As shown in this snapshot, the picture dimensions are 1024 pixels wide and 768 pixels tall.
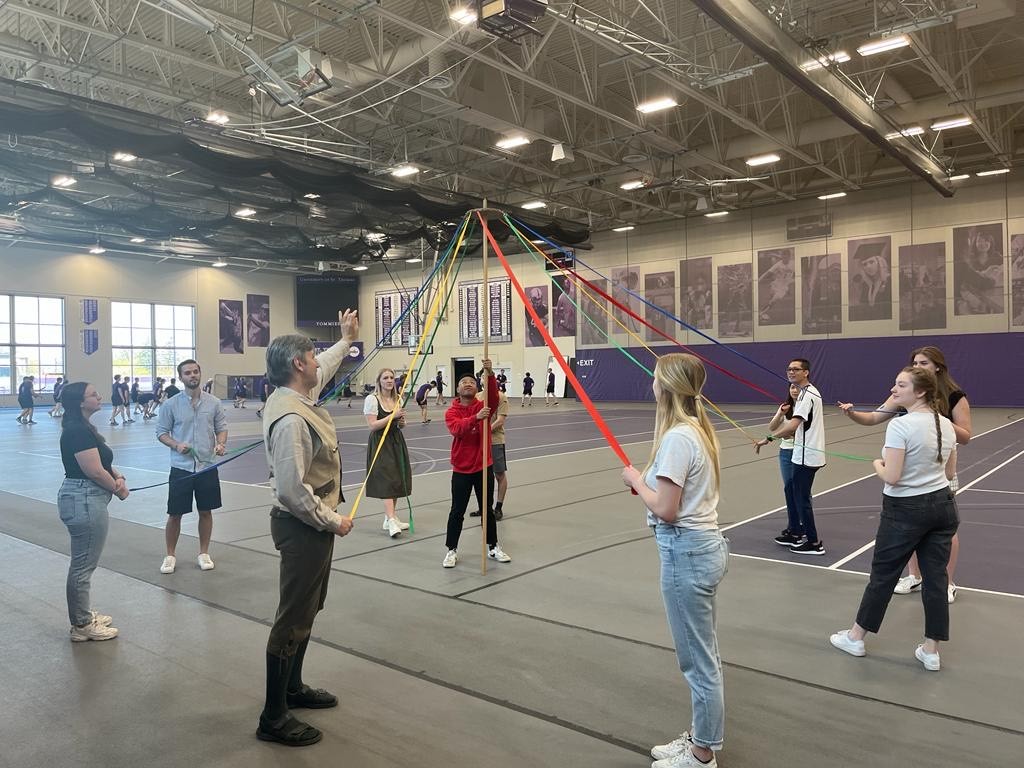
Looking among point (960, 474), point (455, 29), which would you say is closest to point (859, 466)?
point (960, 474)

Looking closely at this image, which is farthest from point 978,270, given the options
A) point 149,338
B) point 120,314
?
point 120,314

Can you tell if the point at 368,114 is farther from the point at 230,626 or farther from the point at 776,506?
the point at 230,626

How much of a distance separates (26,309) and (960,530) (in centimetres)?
4026

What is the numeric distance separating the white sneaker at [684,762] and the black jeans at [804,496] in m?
3.92

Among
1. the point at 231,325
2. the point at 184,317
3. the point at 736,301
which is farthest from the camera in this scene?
the point at 231,325

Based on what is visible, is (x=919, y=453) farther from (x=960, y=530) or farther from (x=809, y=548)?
(x=960, y=530)

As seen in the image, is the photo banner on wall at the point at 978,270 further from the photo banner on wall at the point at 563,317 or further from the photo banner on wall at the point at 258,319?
the photo banner on wall at the point at 258,319

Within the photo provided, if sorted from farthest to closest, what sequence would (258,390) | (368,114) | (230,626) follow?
(258,390) → (368,114) → (230,626)

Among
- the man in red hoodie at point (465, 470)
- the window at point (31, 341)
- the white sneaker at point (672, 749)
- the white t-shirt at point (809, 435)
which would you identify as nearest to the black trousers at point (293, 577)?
the white sneaker at point (672, 749)

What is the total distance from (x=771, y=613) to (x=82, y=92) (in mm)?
20574

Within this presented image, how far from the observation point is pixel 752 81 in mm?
19344

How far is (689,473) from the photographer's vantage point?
113 inches

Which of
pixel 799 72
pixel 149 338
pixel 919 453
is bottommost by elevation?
pixel 919 453

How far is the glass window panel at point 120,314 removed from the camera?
38156mm
